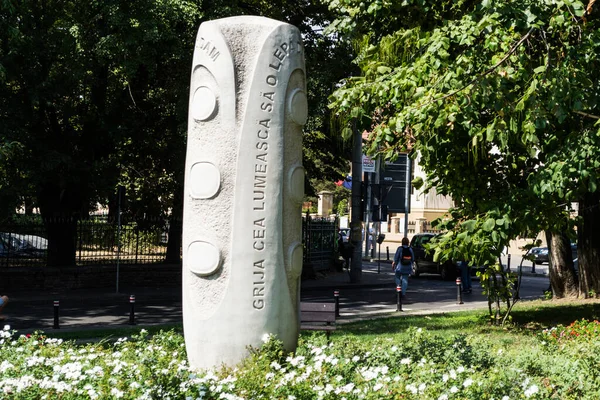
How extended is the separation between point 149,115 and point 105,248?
14.5 ft

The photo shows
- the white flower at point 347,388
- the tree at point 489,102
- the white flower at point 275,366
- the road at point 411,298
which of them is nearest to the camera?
the white flower at point 347,388

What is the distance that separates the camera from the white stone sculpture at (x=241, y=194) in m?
7.52

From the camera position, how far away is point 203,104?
7.75 meters

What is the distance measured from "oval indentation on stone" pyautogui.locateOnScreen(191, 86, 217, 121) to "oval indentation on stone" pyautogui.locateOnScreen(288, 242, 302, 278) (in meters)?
1.49

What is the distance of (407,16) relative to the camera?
1359cm

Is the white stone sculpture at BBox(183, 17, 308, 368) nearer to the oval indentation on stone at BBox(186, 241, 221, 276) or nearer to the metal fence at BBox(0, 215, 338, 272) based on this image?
the oval indentation on stone at BBox(186, 241, 221, 276)

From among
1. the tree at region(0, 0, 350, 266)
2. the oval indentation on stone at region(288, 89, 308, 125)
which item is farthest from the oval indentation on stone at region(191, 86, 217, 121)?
the tree at region(0, 0, 350, 266)

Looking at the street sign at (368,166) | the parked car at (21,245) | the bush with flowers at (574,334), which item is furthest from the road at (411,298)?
the parked car at (21,245)

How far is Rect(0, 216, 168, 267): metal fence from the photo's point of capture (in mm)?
23906

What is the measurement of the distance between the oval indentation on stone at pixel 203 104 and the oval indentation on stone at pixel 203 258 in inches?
47.6

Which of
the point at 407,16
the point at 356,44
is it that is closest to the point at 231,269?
the point at 407,16

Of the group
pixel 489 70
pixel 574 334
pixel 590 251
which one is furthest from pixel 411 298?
pixel 489 70

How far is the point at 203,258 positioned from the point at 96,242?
61.2ft

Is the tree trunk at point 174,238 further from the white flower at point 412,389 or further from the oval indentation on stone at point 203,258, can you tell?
the white flower at point 412,389
